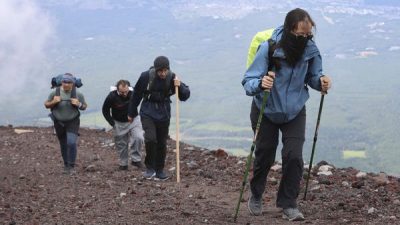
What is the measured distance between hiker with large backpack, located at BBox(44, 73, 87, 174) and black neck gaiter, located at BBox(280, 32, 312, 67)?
6059 millimetres

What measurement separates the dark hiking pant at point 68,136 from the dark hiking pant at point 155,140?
1668mm

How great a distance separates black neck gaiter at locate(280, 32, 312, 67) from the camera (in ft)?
25.4

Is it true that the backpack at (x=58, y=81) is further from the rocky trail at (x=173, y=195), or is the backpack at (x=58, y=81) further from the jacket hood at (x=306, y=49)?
the jacket hood at (x=306, y=49)

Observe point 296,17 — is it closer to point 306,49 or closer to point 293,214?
point 306,49

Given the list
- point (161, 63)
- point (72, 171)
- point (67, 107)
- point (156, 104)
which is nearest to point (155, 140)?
point (156, 104)

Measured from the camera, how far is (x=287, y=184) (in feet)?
26.9

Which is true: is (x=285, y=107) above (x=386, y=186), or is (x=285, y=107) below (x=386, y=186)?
above

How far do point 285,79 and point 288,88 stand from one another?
11 centimetres

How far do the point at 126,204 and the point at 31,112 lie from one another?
15539cm

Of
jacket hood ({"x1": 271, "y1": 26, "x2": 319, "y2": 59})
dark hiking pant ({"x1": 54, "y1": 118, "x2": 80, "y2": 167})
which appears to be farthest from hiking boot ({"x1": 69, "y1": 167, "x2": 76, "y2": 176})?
jacket hood ({"x1": 271, "y1": 26, "x2": 319, "y2": 59})

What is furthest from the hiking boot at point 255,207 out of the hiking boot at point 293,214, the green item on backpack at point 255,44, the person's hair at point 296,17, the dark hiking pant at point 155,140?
the dark hiking pant at point 155,140

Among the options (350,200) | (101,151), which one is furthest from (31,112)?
(350,200)

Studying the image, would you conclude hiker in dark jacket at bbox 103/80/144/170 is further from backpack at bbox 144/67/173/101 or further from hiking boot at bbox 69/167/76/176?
backpack at bbox 144/67/173/101

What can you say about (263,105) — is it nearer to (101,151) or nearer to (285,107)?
(285,107)
